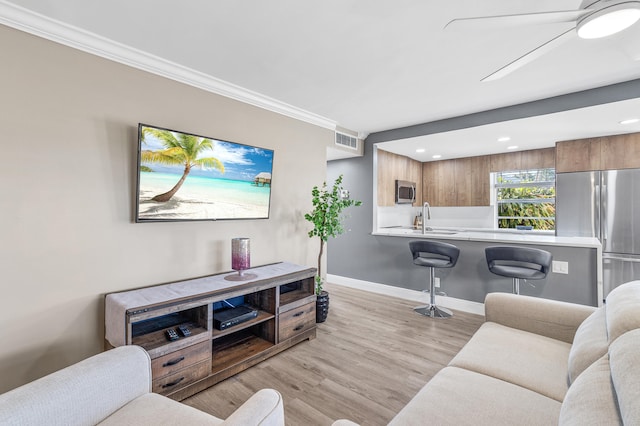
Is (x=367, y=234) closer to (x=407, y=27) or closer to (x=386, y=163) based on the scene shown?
(x=386, y=163)

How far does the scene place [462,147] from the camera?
473 centimetres

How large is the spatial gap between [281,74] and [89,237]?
6.46ft

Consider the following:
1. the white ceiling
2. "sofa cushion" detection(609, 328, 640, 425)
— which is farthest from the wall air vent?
"sofa cushion" detection(609, 328, 640, 425)

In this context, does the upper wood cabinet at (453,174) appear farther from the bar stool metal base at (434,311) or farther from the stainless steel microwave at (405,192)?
the bar stool metal base at (434,311)

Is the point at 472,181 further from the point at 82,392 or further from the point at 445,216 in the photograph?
the point at 82,392

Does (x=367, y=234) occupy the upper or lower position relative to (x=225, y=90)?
lower

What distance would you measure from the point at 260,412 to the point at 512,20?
1.99m

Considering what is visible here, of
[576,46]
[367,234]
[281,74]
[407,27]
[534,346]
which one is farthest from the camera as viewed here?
[367,234]

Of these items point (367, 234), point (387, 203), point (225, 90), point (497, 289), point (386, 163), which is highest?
point (225, 90)

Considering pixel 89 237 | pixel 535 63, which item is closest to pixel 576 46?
pixel 535 63

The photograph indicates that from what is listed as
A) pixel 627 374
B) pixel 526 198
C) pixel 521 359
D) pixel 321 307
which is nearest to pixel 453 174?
pixel 526 198

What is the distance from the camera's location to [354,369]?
2371mm

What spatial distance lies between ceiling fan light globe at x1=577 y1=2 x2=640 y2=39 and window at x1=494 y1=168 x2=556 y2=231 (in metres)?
4.35

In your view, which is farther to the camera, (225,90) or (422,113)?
(422,113)
